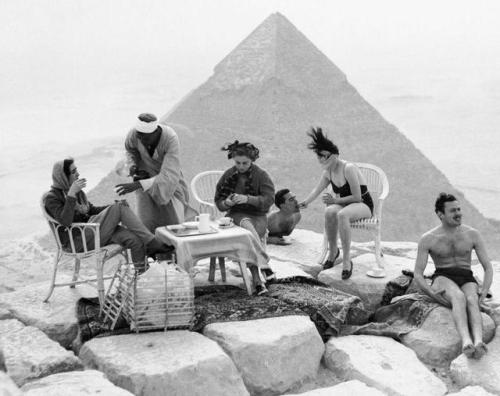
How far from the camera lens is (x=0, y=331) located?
5.36 metres

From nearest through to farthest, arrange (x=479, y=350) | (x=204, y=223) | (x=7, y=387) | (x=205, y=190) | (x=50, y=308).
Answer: (x=7, y=387)
(x=479, y=350)
(x=50, y=308)
(x=204, y=223)
(x=205, y=190)

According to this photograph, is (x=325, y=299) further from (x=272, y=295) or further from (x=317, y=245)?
(x=317, y=245)

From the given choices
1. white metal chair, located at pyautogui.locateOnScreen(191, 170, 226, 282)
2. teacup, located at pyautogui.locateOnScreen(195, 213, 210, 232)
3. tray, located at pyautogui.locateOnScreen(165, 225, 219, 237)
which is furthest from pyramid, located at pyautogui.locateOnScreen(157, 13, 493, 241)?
teacup, located at pyautogui.locateOnScreen(195, 213, 210, 232)

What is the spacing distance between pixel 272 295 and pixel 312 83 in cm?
1976

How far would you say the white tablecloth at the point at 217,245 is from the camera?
5.70 meters

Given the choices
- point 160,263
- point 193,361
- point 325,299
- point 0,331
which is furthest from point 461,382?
point 0,331

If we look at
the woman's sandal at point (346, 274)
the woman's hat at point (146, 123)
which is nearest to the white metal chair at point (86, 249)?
the woman's hat at point (146, 123)

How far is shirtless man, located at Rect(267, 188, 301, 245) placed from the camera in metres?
8.49

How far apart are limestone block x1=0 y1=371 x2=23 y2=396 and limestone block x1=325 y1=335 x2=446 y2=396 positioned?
222cm

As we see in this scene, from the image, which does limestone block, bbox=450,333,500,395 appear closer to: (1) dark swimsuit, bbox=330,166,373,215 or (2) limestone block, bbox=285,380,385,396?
(2) limestone block, bbox=285,380,385,396

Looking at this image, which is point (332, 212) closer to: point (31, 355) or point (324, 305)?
point (324, 305)

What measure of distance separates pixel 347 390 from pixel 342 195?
253 cm

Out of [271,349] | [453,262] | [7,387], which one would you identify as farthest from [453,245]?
[7,387]

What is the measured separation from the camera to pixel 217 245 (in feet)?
19.1
